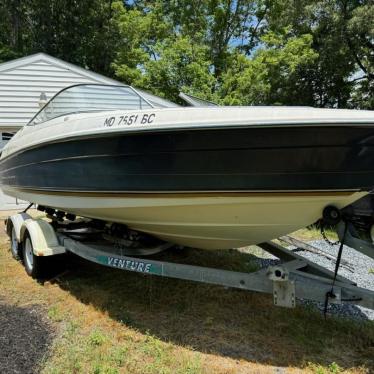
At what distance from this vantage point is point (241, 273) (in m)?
3.22

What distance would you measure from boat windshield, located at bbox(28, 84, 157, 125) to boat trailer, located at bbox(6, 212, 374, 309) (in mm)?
1287

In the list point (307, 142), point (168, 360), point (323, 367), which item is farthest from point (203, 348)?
point (307, 142)

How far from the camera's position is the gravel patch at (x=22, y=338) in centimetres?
292

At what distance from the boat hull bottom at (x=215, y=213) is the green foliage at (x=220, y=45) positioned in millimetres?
11162

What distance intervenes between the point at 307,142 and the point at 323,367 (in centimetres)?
153

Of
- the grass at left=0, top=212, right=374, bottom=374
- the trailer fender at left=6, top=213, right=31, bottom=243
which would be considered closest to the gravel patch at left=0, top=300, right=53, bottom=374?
the grass at left=0, top=212, right=374, bottom=374

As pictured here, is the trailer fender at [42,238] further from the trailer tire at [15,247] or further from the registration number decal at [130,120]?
the registration number decal at [130,120]

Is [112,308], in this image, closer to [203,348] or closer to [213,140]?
[203,348]

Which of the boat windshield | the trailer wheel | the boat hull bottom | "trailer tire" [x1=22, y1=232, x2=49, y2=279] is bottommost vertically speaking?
the trailer wheel

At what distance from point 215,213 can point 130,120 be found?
98 centimetres

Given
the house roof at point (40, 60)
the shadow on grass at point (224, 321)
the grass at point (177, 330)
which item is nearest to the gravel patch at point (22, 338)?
the grass at point (177, 330)

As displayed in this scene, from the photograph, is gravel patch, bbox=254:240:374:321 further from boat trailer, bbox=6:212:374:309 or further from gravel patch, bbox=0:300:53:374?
gravel patch, bbox=0:300:53:374

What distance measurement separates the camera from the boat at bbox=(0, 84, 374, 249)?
277 centimetres

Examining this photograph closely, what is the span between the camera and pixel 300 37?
16.5m
